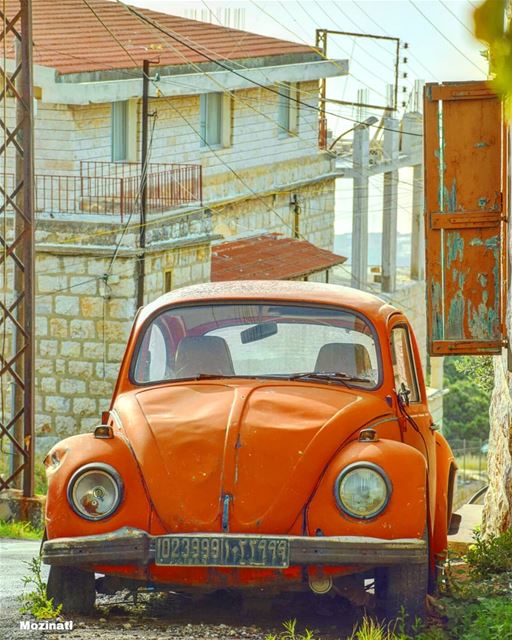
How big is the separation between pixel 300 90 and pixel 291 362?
89.4 ft

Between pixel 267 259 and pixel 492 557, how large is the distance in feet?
67.5

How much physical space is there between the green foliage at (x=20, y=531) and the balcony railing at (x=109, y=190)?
8690mm

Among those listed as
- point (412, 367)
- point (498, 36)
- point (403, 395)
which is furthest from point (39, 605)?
point (498, 36)

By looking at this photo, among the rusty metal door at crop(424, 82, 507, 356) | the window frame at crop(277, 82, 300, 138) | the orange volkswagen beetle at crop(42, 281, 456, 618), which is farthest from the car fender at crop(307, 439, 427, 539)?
the window frame at crop(277, 82, 300, 138)

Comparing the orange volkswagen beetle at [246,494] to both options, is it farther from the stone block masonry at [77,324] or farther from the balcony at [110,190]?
the balcony at [110,190]

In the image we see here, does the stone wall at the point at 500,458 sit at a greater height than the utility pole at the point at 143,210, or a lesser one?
lesser

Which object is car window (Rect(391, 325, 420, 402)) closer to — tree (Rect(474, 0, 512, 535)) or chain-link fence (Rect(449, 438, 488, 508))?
tree (Rect(474, 0, 512, 535))

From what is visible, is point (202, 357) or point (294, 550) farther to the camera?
point (202, 357)

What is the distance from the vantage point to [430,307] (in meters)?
9.53

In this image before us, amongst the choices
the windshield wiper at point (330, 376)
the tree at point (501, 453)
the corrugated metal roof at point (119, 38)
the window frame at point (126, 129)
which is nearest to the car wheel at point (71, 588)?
the windshield wiper at point (330, 376)

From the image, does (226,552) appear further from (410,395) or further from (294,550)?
(410,395)

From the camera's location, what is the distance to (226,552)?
20.3ft

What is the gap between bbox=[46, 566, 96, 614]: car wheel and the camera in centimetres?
664

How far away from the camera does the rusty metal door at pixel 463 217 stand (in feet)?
31.0
